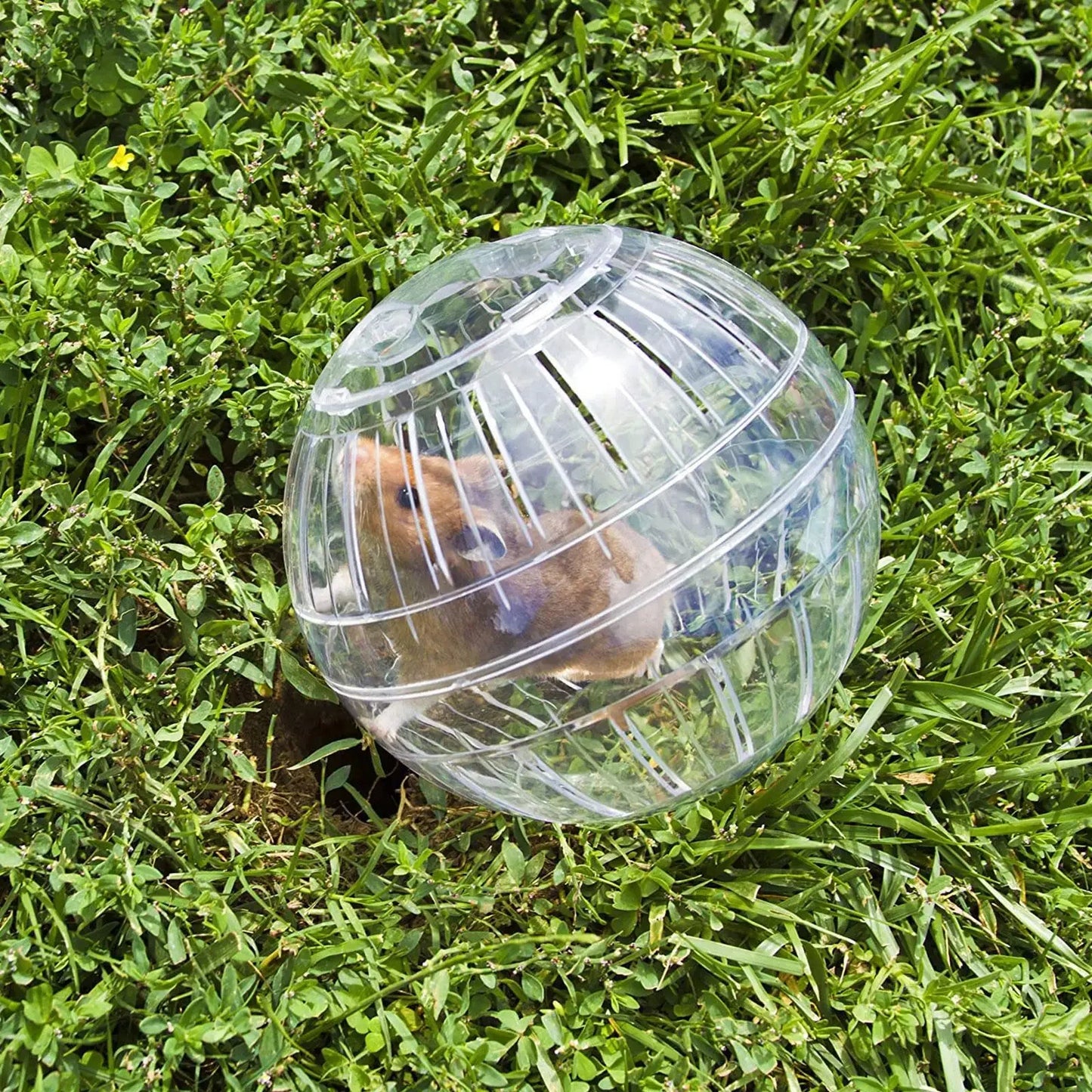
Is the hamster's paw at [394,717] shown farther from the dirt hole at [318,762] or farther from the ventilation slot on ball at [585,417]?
the ventilation slot on ball at [585,417]

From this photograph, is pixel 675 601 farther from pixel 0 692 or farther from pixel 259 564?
pixel 0 692

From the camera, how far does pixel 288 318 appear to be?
2.55 m

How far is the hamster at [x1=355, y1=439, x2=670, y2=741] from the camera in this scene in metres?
1.81

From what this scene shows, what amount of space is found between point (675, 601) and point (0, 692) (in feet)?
4.42

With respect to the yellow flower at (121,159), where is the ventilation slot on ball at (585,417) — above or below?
below

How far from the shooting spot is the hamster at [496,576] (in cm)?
181

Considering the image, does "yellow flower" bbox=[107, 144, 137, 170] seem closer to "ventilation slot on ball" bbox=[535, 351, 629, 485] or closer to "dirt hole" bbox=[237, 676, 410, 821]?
"dirt hole" bbox=[237, 676, 410, 821]

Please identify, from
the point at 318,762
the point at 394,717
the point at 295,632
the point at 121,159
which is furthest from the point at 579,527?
the point at 121,159

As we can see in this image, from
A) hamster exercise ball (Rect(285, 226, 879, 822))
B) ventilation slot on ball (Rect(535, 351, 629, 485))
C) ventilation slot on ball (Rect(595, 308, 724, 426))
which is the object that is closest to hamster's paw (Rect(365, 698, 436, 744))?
hamster exercise ball (Rect(285, 226, 879, 822))

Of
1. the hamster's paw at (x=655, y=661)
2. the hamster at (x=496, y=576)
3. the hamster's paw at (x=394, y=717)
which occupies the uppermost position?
the hamster at (x=496, y=576)

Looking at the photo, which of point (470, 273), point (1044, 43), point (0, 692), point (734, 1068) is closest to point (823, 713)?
point (734, 1068)

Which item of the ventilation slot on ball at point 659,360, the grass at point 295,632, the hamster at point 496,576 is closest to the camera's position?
the hamster at point 496,576

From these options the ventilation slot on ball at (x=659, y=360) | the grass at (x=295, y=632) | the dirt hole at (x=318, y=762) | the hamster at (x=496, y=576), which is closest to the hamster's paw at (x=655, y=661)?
the hamster at (x=496, y=576)

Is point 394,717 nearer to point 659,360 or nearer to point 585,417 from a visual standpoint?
point 585,417
